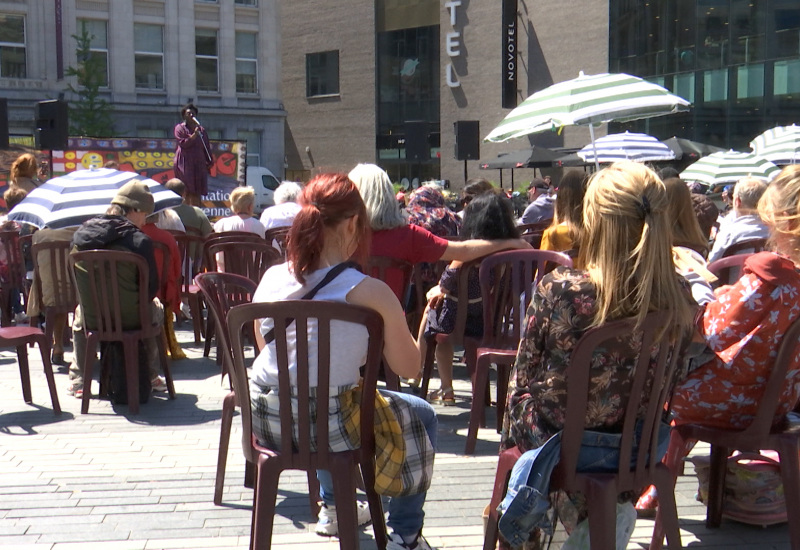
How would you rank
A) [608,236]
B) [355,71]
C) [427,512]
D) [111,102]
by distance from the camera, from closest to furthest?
[608,236] < [427,512] < [111,102] < [355,71]

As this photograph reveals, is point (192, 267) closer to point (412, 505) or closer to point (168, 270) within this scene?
point (168, 270)

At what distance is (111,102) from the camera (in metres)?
37.7

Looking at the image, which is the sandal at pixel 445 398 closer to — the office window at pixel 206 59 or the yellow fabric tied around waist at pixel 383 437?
the yellow fabric tied around waist at pixel 383 437

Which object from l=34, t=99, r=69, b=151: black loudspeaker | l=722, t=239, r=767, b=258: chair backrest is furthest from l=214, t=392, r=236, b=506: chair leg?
l=34, t=99, r=69, b=151: black loudspeaker

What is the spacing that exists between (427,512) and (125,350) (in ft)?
9.68

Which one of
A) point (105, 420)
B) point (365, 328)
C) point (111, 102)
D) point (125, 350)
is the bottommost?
point (105, 420)

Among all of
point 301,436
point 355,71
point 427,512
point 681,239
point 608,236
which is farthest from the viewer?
point 355,71

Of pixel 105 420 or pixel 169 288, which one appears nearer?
pixel 105 420

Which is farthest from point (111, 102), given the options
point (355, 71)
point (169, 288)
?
point (169, 288)

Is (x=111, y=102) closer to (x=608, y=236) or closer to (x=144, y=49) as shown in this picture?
(x=144, y=49)

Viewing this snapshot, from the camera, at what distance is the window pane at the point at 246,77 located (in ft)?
134

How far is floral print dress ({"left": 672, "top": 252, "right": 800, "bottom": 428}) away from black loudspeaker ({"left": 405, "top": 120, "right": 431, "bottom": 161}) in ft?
52.7

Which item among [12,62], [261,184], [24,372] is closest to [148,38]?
[12,62]

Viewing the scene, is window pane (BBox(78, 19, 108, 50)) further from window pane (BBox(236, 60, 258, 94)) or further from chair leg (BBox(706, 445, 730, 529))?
chair leg (BBox(706, 445, 730, 529))
